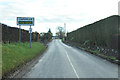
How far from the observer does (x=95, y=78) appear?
8234 millimetres

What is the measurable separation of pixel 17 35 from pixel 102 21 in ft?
45.7

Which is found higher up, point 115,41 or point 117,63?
point 115,41

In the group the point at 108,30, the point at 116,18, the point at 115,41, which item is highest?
the point at 116,18

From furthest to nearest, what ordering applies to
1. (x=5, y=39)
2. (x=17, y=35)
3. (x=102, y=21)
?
(x=102, y=21)
(x=17, y=35)
(x=5, y=39)

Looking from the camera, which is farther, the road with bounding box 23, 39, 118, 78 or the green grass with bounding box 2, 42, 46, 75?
the green grass with bounding box 2, 42, 46, 75

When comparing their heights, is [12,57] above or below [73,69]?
above

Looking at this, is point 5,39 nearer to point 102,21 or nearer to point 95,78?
point 95,78


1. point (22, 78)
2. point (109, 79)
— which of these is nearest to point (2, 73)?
point (22, 78)

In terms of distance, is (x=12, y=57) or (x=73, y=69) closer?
(x=73, y=69)

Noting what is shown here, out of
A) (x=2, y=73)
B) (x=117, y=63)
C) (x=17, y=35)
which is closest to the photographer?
(x=2, y=73)

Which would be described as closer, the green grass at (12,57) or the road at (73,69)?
the road at (73,69)

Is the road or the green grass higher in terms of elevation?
the green grass

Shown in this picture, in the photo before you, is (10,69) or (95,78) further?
(10,69)

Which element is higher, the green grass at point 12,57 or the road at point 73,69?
the green grass at point 12,57
